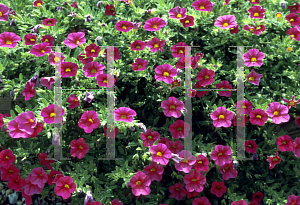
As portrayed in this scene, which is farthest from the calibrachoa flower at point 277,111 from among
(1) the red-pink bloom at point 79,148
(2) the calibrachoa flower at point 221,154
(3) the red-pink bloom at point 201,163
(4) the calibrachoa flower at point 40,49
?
(4) the calibrachoa flower at point 40,49

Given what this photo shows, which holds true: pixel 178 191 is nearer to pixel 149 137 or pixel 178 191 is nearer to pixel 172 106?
pixel 149 137

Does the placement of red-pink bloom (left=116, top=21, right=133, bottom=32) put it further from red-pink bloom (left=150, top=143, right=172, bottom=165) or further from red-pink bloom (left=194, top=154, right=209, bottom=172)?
red-pink bloom (left=194, top=154, right=209, bottom=172)

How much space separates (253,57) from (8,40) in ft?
6.16

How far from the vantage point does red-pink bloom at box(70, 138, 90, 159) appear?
2.05 meters

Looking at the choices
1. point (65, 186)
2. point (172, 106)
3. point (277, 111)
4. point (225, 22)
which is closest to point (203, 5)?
point (225, 22)

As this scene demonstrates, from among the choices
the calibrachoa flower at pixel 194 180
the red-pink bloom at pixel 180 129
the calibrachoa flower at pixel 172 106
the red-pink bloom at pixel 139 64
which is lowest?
the calibrachoa flower at pixel 194 180

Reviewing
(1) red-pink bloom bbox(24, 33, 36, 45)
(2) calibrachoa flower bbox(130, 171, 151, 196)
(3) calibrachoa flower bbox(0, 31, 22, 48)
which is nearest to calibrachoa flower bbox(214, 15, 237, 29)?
(2) calibrachoa flower bbox(130, 171, 151, 196)

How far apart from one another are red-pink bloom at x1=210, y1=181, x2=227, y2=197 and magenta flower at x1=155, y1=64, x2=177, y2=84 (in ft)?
2.80

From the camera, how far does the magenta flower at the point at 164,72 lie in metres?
2.11

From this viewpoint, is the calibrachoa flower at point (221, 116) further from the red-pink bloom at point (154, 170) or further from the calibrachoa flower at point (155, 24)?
the calibrachoa flower at point (155, 24)

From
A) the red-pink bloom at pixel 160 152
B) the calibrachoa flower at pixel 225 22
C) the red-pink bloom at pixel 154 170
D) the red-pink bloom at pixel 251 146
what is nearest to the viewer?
the red-pink bloom at pixel 160 152

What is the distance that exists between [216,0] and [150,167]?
1560 millimetres

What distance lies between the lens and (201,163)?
203cm

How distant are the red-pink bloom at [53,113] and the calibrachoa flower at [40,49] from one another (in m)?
0.49
